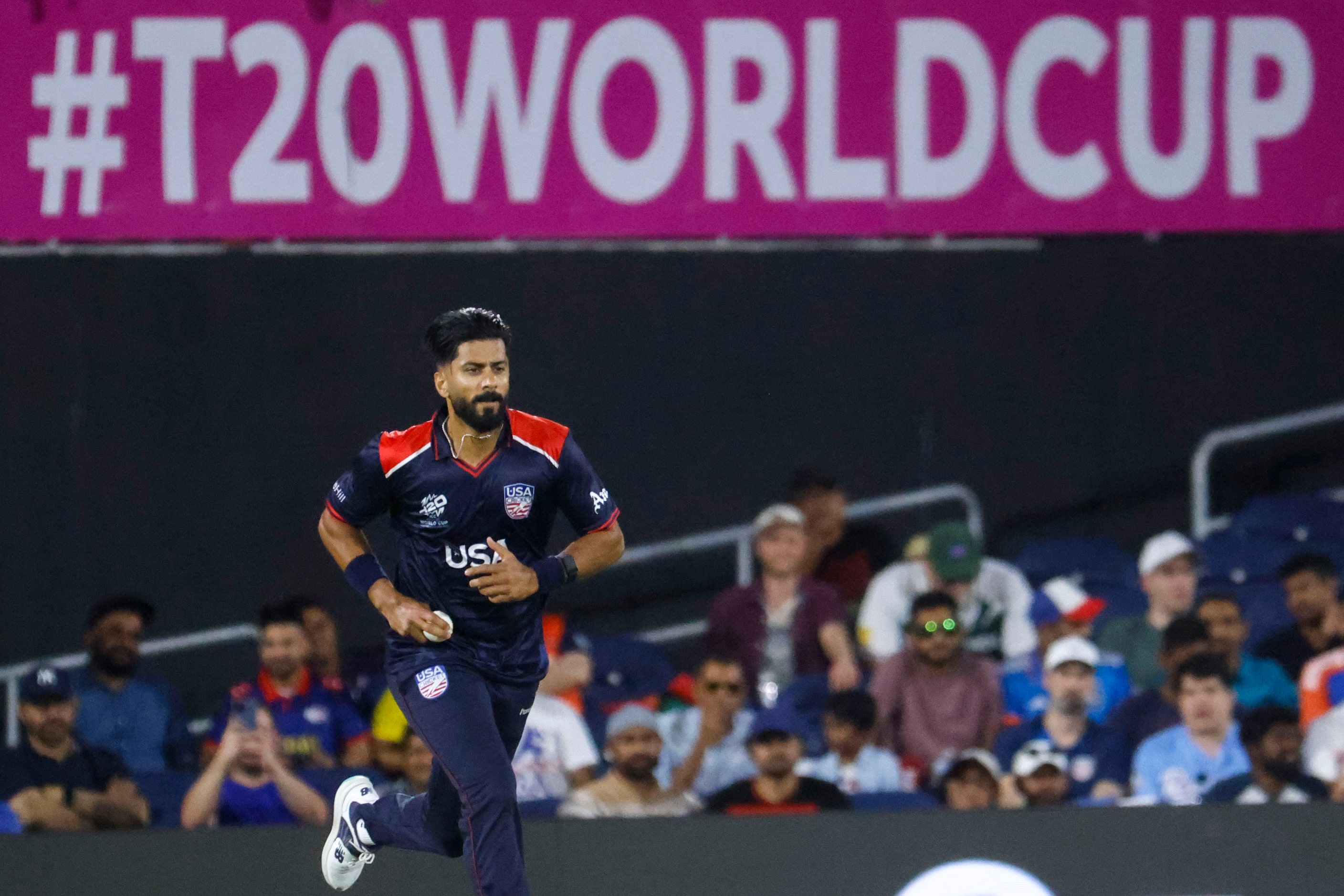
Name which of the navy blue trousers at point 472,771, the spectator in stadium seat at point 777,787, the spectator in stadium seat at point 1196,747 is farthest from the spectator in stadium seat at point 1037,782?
the navy blue trousers at point 472,771

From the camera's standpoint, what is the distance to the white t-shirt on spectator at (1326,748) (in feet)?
24.4

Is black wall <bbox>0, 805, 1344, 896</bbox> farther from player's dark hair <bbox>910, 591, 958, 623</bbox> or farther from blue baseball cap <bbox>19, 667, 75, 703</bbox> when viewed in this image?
player's dark hair <bbox>910, 591, 958, 623</bbox>

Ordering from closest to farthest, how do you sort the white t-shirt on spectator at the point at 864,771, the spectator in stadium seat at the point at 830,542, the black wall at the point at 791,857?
the black wall at the point at 791,857, the white t-shirt on spectator at the point at 864,771, the spectator in stadium seat at the point at 830,542

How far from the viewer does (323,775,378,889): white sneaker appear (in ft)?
19.8

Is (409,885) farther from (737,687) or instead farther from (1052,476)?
(1052,476)

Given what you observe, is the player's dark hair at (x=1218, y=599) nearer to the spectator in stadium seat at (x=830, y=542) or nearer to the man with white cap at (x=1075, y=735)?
the man with white cap at (x=1075, y=735)

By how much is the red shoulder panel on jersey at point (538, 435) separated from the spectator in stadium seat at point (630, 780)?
83.1 inches

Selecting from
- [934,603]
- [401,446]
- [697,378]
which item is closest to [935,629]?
[934,603]

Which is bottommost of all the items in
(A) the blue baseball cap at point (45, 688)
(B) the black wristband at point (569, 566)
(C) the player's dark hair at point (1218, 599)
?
(A) the blue baseball cap at point (45, 688)

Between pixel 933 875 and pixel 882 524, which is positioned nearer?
pixel 933 875

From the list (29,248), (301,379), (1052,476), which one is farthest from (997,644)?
(29,248)

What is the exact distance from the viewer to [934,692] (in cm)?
793

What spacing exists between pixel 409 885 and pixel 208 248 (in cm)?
377

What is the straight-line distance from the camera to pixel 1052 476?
10.1 metres
